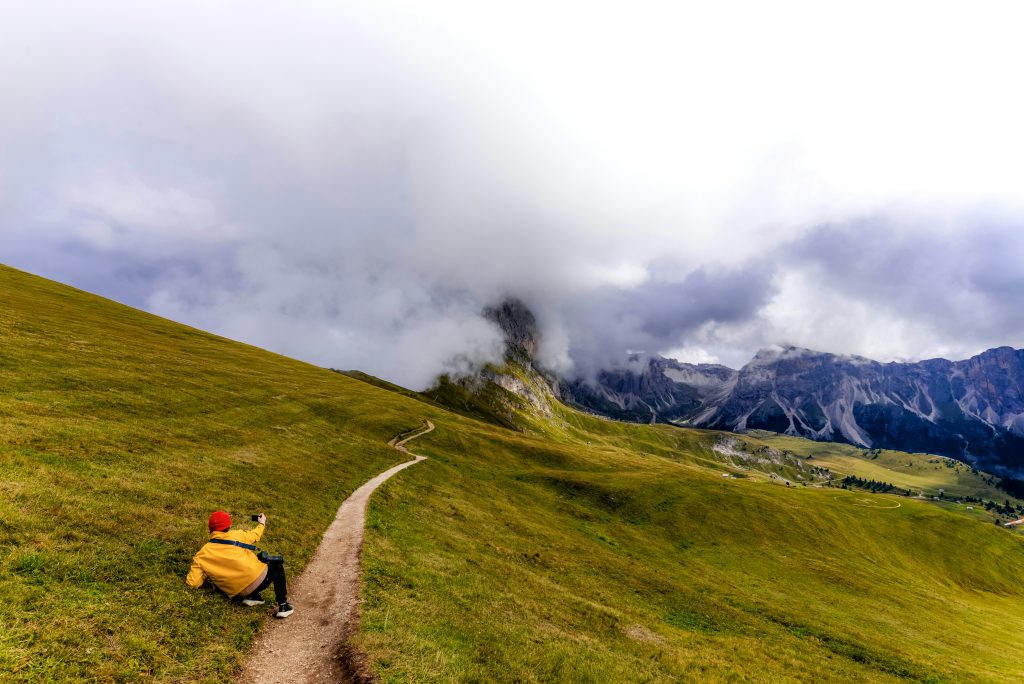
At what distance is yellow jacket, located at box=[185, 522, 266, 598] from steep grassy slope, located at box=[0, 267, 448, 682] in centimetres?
58

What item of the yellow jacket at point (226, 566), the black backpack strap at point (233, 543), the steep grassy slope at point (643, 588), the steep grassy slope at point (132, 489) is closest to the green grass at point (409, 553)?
the steep grassy slope at point (132, 489)

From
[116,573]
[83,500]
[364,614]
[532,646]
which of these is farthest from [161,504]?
[532,646]

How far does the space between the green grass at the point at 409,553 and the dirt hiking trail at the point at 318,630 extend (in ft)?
2.38

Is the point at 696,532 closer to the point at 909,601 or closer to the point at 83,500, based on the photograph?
the point at 909,601

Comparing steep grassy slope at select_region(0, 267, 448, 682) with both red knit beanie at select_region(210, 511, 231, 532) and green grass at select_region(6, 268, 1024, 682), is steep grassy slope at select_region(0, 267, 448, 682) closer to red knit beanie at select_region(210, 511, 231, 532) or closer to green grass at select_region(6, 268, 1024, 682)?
green grass at select_region(6, 268, 1024, 682)

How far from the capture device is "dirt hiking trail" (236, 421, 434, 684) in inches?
527

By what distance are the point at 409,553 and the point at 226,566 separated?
41.3ft

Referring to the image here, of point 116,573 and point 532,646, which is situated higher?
point 116,573

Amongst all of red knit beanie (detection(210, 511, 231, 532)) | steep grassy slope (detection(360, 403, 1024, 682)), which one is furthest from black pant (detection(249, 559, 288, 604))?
steep grassy slope (detection(360, 403, 1024, 682))

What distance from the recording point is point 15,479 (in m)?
19.5

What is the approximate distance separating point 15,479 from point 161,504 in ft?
18.6

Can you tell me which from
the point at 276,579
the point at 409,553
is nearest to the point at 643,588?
the point at 409,553

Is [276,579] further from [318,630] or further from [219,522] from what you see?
[219,522]

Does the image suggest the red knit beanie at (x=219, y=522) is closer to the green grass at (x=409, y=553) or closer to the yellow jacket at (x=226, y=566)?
the yellow jacket at (x=226, y=566)
